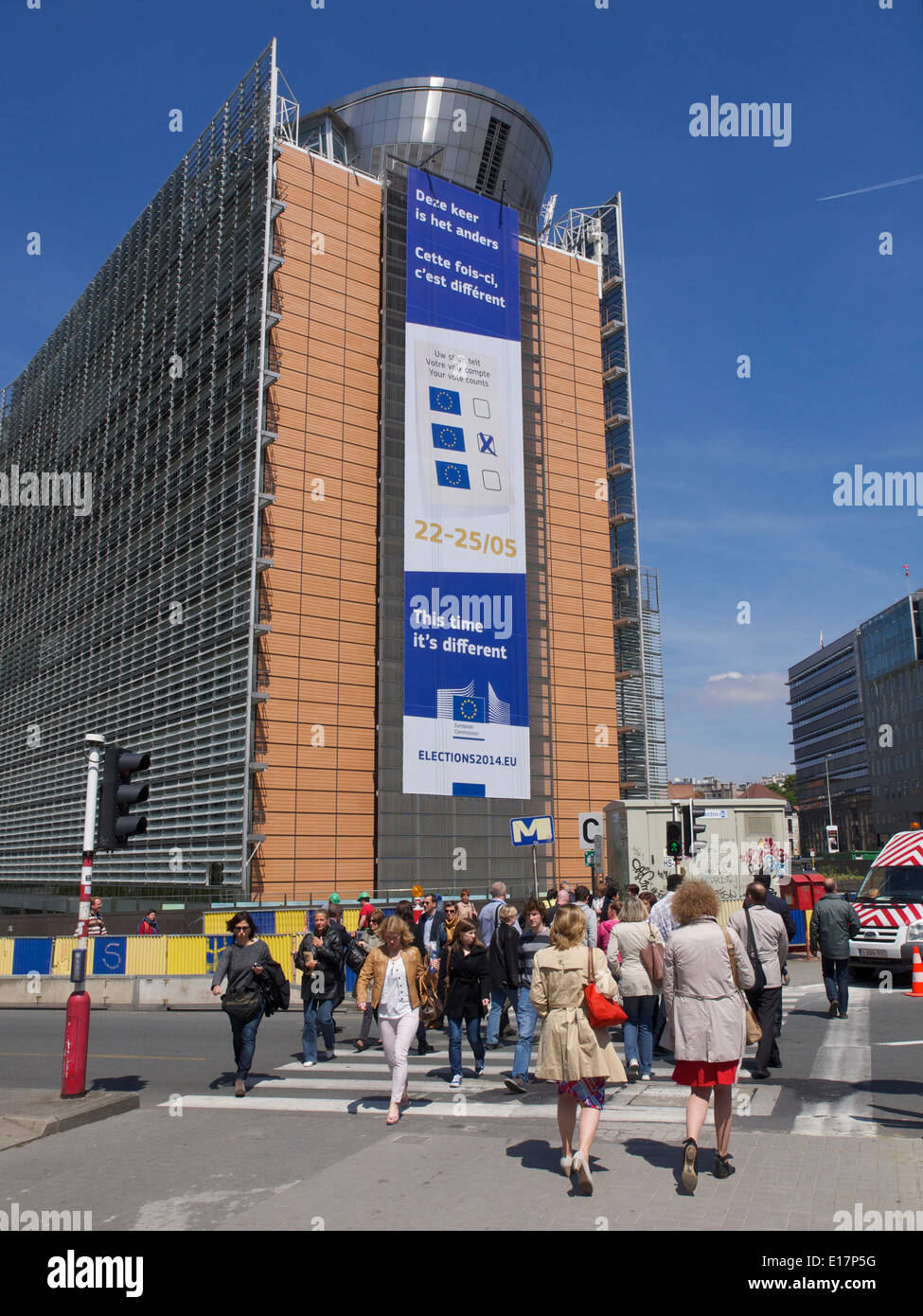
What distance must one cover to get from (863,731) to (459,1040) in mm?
112193

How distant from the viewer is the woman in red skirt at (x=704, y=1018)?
6367 millimetres

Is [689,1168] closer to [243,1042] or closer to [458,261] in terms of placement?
[243,1042]

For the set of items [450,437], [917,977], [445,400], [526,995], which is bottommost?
[526,995]

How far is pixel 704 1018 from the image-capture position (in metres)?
6.46

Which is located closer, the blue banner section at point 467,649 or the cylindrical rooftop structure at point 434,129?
the blue banner section at point 467,649

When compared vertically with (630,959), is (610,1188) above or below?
below

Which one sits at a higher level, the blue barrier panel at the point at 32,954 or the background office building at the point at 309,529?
the background office building at the point at 309,529

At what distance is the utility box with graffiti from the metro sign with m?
5.75m

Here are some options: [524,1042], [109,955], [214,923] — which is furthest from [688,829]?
[109,955]

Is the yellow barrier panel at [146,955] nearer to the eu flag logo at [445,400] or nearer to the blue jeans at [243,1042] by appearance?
A: the blue jeans at [243,1042]

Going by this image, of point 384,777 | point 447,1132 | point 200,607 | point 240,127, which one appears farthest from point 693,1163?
point 240,127

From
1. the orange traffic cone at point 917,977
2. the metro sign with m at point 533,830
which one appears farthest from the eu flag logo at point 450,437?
the orange traffic cone at point 917,977

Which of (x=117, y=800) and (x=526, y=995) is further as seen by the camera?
(x=117, y=800)

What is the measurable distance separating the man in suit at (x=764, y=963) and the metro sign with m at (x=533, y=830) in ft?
32.8
